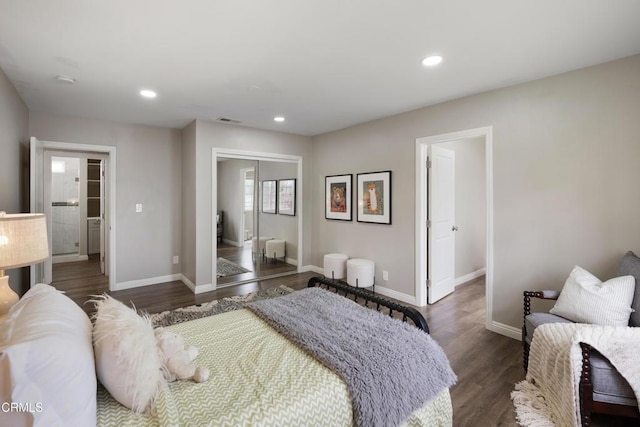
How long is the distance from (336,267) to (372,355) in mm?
3148

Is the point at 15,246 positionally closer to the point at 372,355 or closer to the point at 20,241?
the point at 20,241

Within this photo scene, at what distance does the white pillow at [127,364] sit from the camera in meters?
1.15

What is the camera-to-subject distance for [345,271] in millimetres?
4730

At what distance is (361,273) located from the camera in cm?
424

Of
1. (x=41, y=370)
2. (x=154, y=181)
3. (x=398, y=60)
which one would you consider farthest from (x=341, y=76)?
(x=154, y=181)

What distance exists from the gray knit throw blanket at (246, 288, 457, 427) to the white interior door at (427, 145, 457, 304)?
221 cm

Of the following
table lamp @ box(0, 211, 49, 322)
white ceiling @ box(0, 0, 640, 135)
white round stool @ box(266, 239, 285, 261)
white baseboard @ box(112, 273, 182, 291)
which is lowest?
white baseboard @ box(112, 273, 182, 291)

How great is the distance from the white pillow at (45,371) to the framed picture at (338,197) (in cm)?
393

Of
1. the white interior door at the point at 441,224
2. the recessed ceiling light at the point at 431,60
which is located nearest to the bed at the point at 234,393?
the recessed ceiling light at the point at 431,60

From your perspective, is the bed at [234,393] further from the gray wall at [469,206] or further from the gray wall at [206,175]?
the gray wall at [469,206]

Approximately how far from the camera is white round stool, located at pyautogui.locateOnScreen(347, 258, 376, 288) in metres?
4.24

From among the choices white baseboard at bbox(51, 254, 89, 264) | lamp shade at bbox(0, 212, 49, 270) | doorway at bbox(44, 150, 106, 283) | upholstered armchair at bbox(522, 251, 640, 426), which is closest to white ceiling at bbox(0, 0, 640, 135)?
lamp shade at bbox(0, 212, 49, 270)

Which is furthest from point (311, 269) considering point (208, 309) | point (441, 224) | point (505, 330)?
point (505, 330)

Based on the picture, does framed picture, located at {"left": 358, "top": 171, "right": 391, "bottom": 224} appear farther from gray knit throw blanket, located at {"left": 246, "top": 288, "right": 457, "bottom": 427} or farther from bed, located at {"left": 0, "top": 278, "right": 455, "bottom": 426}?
bed, located at {"left": 0, "top": 278, "right": 455, "bottom": 426}
